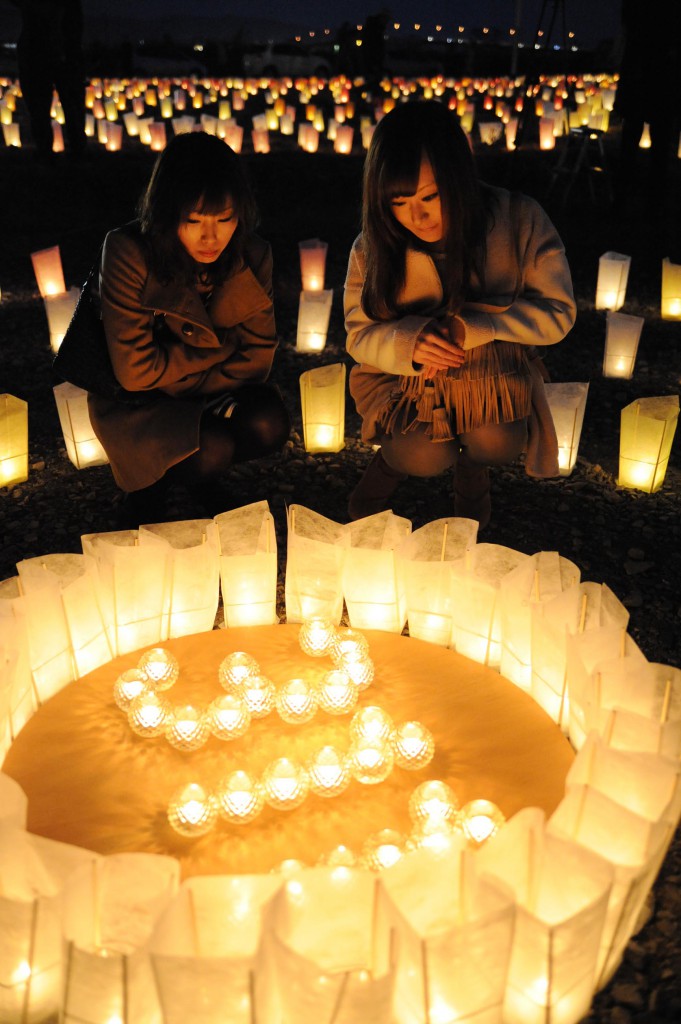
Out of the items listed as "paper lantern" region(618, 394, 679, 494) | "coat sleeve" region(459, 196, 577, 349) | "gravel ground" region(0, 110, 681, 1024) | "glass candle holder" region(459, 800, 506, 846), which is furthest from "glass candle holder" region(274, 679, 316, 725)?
"paper lantern" region(618, 394, 679, 494)

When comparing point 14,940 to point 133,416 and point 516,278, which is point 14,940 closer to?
point 133,416

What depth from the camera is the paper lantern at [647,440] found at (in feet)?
10.7

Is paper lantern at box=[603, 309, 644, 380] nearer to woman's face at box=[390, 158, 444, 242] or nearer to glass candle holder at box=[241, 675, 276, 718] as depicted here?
woman's face at box=[390, 158, 444, 242]

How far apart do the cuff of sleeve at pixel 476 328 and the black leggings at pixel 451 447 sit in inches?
11.5

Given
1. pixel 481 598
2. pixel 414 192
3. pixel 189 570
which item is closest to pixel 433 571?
pixel 481 598

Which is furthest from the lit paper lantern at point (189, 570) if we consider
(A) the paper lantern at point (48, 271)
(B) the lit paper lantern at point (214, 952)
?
(A) the paper lantern at point (48, 271)

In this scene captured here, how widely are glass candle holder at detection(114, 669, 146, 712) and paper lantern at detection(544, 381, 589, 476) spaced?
1.87 meters

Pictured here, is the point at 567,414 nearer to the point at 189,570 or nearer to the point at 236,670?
the point at 189,570

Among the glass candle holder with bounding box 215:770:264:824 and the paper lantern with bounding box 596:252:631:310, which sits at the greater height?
the paper lantern with bounding box 596:252:631:310

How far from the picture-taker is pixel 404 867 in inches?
53.9

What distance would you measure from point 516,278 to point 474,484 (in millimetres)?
668

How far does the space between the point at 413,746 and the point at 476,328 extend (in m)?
1.19

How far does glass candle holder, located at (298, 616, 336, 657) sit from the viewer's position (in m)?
2.29

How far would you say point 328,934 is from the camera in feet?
4.50
